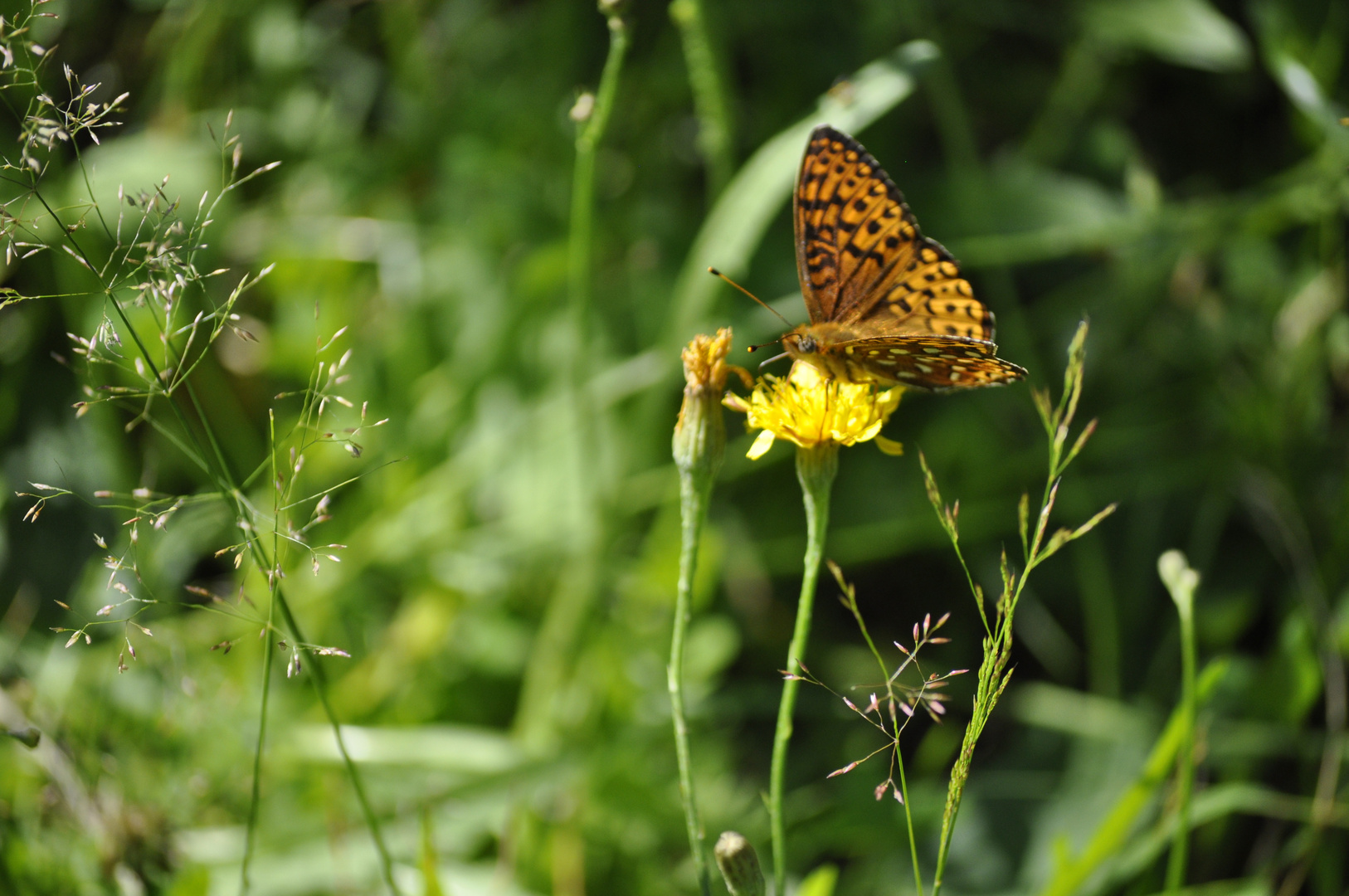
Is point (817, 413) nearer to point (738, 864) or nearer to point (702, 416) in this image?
point (702, 416)

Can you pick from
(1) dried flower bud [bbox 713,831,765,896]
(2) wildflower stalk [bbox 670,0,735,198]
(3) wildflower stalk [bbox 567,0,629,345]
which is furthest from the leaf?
(1) dried flower bud [bbox 713,831,765,896]

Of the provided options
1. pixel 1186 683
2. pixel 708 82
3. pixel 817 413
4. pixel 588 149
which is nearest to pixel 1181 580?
pixel 1186 683

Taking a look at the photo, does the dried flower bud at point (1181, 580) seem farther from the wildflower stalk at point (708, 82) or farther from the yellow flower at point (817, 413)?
the wildflower stalk at point (708, 82)

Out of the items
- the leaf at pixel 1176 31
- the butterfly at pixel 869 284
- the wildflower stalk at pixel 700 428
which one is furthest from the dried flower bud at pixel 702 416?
the leaf at pixel 1176 31

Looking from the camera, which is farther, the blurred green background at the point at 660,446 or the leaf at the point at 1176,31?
the leaf at the point at 1176,31

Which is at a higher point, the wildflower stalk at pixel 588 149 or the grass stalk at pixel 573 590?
the wildflower stalk at pixel 588 149

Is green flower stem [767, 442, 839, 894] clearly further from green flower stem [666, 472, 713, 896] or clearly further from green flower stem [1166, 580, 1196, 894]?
green flower stem [1166, 580, 1196, 894]
